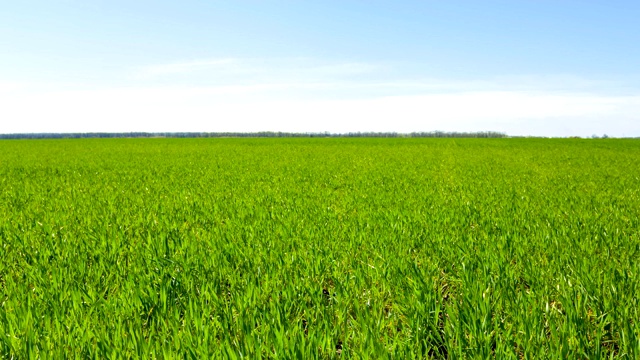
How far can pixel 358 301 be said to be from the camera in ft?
10.9

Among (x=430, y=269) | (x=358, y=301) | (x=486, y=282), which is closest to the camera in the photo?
(x=358, y=301)

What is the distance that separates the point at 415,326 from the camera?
9.26 feet

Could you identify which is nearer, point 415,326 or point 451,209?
point 415,326

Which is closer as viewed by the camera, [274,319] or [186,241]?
[274,319]

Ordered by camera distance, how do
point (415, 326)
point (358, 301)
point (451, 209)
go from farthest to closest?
1. point (451, 209)
2. point (358, 301)
3. point (415, 326)

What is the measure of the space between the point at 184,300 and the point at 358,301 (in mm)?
1378

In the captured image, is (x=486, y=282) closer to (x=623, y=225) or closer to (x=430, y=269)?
(x=430, y=269)

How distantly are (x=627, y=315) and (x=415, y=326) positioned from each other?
5.00 ft

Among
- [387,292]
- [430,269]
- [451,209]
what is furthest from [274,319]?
[451,209]

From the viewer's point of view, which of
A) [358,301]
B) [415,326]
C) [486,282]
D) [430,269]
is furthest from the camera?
[430,269]

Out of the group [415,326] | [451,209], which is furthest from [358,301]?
[451,209]

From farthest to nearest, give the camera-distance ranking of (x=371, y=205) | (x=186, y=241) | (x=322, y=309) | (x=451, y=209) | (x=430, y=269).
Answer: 1. (x=371, y=205)
2. (x=451, y=209)
3. (x=186, y=241)
4. (x=430, y=269)
5. (x=322, y=309)

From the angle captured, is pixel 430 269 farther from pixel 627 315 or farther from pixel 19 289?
pixel 19 289

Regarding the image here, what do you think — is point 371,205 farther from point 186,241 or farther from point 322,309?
point 322,309
